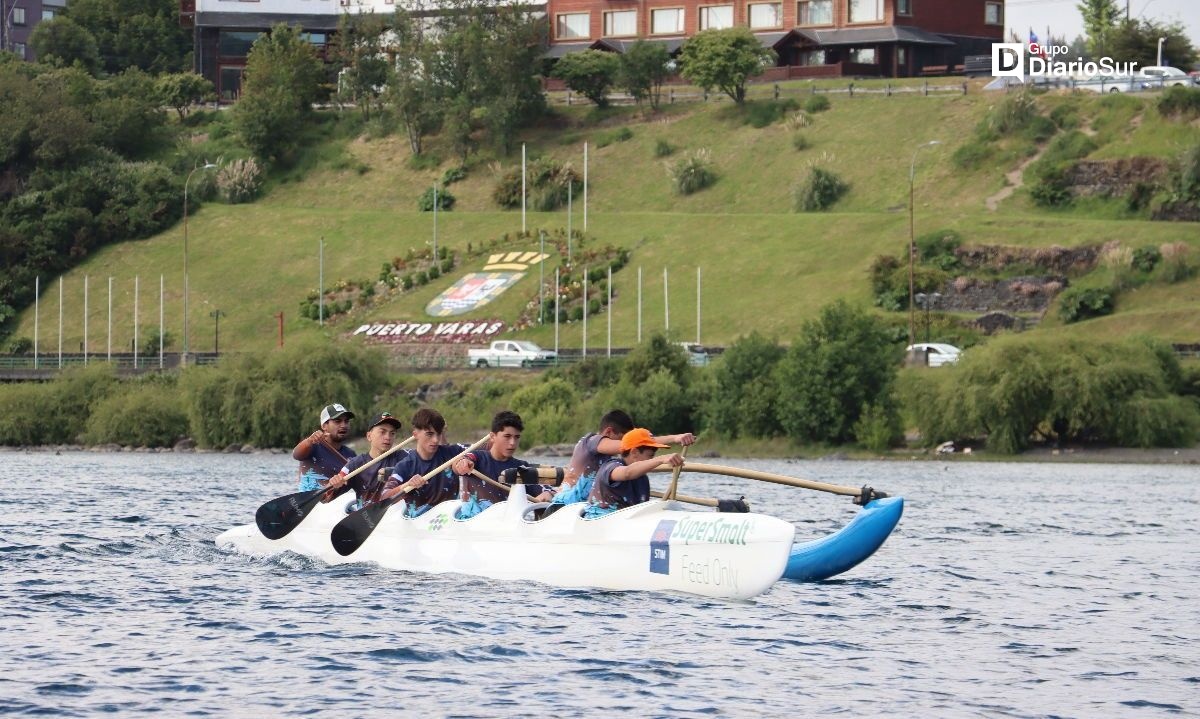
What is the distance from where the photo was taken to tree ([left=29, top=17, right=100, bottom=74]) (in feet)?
546

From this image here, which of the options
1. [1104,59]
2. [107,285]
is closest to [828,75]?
[1104,59]

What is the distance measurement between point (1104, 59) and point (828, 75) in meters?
20.7

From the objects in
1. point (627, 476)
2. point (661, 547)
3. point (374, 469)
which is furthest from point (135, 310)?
point (661, 547)

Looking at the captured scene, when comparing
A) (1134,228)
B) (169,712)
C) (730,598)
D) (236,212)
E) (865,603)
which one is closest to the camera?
(169,712)

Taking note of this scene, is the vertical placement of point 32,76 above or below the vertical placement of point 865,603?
above

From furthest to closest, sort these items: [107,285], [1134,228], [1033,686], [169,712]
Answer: [107,285] < [1134,228] < [1033,686] < [169,712]

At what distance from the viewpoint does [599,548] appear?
980 inches

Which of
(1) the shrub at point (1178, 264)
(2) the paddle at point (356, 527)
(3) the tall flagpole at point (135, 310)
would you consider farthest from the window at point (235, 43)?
(2) the paddle at point (356, 527)

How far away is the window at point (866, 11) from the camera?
461 ft

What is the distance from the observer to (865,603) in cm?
2611

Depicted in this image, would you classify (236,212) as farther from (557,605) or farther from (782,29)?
(557,605)

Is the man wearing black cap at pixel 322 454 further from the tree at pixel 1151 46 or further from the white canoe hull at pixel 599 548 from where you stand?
the tree at pixel 1151 46

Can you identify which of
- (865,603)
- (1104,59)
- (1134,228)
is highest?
(1104,59)

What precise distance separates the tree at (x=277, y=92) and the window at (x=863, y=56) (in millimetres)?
41853
